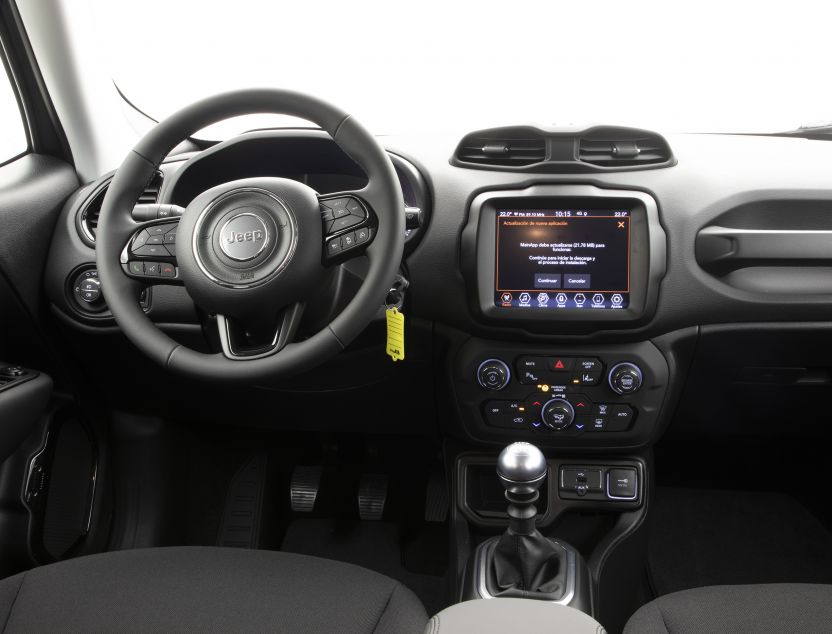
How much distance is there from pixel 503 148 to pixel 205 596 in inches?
36.7

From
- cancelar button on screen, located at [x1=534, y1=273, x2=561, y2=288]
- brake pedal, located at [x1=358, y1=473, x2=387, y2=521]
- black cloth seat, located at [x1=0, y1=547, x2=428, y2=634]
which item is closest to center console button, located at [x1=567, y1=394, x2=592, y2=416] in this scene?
cancelar button on screen, located at [x1=534, y1=273, x2=561, y2=288]

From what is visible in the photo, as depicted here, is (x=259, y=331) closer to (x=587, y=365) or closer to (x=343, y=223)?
(x=343, y=223)

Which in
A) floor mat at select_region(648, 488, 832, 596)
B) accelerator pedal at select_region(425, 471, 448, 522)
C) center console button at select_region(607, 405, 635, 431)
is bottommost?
floor mat at select_region(648, 488, 832, 596)

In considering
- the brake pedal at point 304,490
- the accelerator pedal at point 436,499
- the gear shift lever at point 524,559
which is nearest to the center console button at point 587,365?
the gear shift lever at point 524,559

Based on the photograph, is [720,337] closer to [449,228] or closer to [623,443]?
[623,443]

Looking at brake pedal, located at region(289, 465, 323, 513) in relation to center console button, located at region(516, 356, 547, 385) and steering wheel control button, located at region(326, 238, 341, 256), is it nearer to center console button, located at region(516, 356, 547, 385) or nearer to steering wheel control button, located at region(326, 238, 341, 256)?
center console button, located at region(516, 356, 547, 385)

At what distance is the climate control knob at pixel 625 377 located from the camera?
4.76ft

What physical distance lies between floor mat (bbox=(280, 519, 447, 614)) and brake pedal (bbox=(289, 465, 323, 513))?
6 cm

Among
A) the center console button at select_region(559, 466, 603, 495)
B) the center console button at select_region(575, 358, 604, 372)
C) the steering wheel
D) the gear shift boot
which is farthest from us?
the center console button at select_region(559, 466, 603, 495)

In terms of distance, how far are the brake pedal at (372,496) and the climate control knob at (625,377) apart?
78 cm

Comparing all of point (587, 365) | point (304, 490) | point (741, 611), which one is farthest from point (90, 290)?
point (741, 611)

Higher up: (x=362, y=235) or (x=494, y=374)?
(x=362, y=235)

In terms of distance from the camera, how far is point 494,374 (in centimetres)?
148

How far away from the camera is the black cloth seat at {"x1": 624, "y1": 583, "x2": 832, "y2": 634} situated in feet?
3.11
